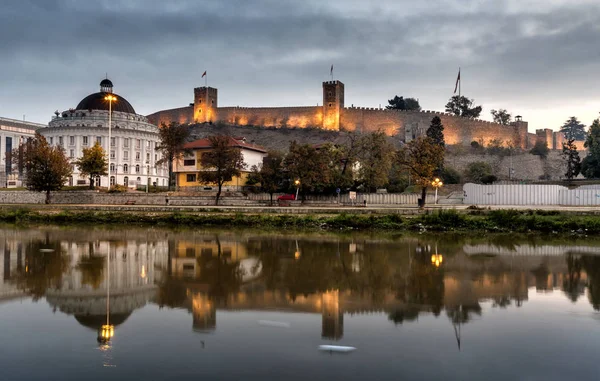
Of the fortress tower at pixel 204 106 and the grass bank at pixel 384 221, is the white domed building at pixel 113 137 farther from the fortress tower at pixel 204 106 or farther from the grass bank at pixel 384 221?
the grass bank at pixel 384 221

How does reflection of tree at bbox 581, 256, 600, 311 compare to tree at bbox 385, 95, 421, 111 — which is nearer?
reflection of tree at bbox 581, 256, 600, 311

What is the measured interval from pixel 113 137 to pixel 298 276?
68220 millimetres

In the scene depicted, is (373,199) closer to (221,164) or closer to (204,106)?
(221,164)

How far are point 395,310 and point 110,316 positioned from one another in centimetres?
600

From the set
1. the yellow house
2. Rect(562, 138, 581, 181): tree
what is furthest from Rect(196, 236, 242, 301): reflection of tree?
Rect(562, 138, 581, 181): tree

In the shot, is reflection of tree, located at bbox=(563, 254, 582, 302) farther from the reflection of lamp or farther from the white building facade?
the white building facade

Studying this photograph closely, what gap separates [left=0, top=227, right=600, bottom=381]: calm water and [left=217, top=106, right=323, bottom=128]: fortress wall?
9692 centimetres

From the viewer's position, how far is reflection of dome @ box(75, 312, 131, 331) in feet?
33.5

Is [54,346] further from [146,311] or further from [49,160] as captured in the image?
[49,160]

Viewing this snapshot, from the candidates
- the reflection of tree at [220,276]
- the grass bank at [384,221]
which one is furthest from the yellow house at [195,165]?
the reflection of tree at [220,276]

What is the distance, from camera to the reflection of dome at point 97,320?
1020 centimetres

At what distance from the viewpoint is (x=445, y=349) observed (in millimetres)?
8766

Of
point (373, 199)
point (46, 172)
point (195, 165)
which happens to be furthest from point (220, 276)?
point (195, 165)

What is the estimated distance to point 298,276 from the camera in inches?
606
